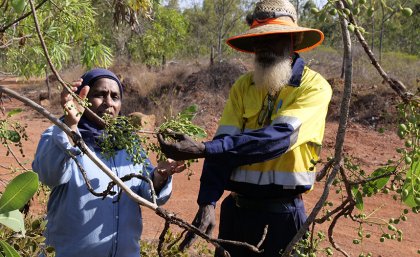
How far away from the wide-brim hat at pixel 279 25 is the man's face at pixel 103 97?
24.6 inches

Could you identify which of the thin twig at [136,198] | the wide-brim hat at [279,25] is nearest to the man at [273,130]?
the wide-brim hat at [279,25]

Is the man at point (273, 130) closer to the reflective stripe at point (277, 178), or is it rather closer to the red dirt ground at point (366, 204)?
the reflective stripe at point (277, 178)

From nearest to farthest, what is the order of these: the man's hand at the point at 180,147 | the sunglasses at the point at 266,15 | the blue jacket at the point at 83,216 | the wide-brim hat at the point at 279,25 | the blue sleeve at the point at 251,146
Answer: the man's hand at the point at 180,147 → the blue sleeve at the point at 251,146 → the blue jacket at the point at 83,216 → the wide-brim hat at the point at 279,25 → the sunglasses at the point at 266,15

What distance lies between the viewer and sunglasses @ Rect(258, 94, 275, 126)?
2361 mm

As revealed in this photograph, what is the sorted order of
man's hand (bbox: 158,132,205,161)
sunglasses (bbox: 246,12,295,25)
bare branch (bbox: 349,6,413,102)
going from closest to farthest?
1. bare branch (bbox: 349,6,413,102)
2. man's hand (bbox: 158,132,205,161)
3. sunglasses (bbox: 246,12,295,25)

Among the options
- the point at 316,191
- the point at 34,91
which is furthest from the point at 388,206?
the point at 34,91

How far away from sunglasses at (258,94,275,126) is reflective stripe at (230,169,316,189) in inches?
9.0

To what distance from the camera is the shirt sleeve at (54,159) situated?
6.61 ft

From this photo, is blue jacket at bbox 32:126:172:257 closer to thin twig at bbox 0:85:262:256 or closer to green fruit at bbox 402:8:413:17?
thin twig at bbox 0:85:262:256

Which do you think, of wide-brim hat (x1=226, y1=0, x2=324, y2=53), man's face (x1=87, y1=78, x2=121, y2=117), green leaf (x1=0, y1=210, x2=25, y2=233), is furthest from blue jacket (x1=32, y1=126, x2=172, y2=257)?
green leaf (x1=0, y1=210, x2=25, y2=233)

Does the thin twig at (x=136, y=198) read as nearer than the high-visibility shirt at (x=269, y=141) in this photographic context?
Yes

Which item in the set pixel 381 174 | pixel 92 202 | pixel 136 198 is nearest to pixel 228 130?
pixel 92 202

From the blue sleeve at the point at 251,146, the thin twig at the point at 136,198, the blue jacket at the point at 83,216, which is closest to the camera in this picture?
the thin twig at the point at 136,198

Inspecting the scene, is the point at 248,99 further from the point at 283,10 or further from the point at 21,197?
the point at 21,197
